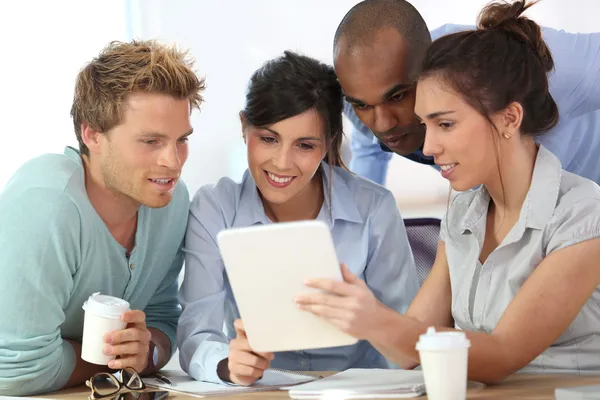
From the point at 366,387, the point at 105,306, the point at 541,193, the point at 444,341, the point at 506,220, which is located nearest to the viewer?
A: the point at 444,341

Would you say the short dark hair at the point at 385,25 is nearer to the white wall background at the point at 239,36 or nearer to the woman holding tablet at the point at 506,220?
the woman holding tablet at the point at 506,220

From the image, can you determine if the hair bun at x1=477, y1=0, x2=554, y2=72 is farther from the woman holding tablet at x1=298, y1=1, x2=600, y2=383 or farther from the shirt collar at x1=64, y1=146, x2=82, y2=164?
the shirt collar at x1=64, y1=146, x2=82, y2=164

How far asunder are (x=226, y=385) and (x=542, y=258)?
727 mm

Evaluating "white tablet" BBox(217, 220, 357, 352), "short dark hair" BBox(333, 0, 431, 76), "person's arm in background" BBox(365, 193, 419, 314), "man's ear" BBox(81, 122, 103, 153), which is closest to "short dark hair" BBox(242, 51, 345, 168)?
"short dark hair" BBox(333, 0, 431, 76)

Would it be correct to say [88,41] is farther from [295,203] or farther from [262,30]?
[295,203]

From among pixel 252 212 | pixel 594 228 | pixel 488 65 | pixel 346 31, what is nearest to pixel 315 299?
pixel 594 228

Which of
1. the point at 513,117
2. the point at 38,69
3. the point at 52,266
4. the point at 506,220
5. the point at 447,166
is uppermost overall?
the point at 38,69

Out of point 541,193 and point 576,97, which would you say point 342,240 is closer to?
point 541,193

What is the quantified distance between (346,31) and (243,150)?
1969 millimetres

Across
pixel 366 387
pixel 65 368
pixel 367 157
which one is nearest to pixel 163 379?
pixel 65 368

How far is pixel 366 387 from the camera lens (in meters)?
1.59

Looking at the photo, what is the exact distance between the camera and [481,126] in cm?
189

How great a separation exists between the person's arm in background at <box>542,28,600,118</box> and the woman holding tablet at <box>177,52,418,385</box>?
618mm

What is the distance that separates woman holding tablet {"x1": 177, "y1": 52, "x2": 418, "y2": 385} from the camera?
2234 mm
